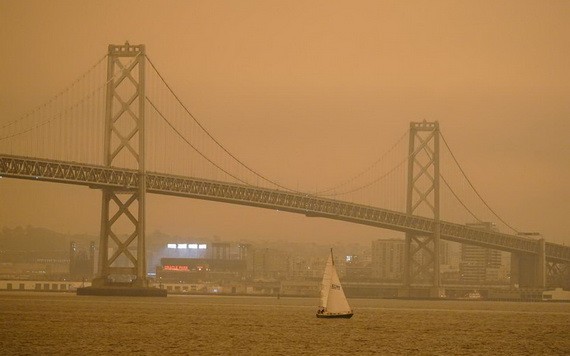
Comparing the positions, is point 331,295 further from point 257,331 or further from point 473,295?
point 473,295

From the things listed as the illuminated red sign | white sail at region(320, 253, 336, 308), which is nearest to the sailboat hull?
white sail at region(320, 253, 336, 308)

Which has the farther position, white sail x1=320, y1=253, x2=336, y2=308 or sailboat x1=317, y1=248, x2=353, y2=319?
sailboat x1=317, y1=248, x2=353, y2=319

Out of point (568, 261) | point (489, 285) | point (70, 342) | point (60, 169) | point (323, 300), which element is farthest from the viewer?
point (489, 285)

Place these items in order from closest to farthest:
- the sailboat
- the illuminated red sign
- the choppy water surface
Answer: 1. the choppy water surface
2. the sailboat
3. the illuminated red sign

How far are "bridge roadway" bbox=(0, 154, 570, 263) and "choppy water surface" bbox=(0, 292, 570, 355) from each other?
21.0 ft

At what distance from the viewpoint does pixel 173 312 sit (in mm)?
78250

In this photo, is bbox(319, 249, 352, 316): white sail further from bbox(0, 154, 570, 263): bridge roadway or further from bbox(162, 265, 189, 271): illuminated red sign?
bbox(162, 265, 189, 271): illuminated red sign

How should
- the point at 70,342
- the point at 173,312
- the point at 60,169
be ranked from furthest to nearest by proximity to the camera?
the point at 60,169
the point at 173,312
the point at 70,342

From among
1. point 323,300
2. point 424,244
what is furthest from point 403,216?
point 323,300

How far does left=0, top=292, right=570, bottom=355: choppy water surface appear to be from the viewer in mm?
53688

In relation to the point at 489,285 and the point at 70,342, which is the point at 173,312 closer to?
the point at 70,342

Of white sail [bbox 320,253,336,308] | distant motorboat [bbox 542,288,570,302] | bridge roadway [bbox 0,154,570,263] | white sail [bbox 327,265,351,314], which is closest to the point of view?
white sail [bbox 320,253,336,308]

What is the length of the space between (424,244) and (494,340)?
51548 millimetres

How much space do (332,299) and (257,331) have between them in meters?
8.41
